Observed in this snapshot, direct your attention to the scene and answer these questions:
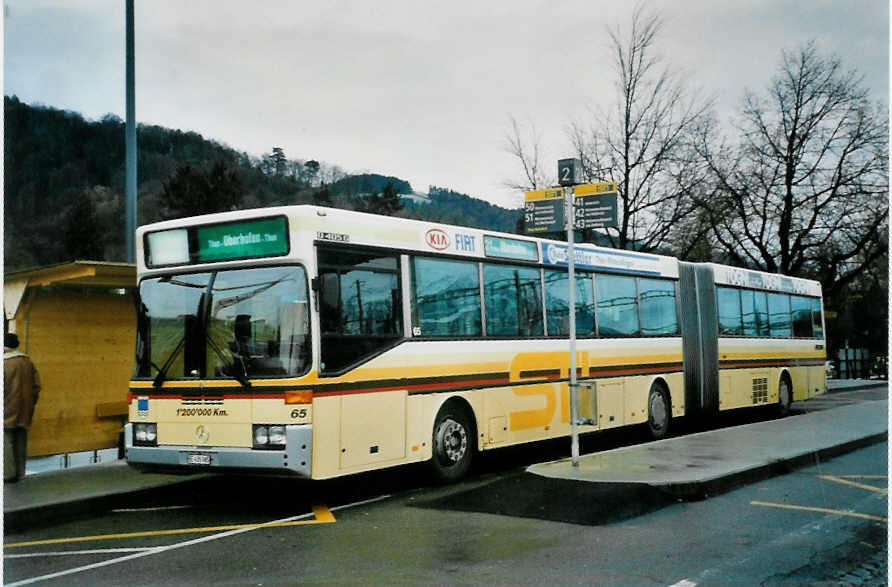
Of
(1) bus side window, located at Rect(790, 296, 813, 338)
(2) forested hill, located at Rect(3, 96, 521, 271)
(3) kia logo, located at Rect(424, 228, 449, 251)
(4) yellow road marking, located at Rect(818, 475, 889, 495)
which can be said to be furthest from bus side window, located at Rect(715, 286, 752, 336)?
(3) kia logo, located at Rect(424, 228, 449, 251)

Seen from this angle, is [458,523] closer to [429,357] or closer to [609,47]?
[429,357]

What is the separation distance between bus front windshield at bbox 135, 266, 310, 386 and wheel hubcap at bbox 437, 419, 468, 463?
2.54m

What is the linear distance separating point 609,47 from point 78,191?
14937 millimetres

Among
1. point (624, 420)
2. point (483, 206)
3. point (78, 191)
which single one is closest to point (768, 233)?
point (483, 206)

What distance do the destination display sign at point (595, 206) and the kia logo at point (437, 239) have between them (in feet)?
5.31

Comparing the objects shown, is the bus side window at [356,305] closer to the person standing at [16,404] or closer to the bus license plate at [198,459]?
the bus license plate at [198,459]

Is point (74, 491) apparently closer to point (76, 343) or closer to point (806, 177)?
point (76, 343)

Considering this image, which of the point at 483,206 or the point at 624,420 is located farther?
the point at 483,206

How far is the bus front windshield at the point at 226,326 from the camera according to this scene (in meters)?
8.90

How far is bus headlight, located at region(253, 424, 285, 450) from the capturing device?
28.6ft

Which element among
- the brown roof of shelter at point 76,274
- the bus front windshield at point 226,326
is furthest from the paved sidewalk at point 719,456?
the brown roof of shelter at point 76,274

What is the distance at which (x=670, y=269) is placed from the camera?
56.0ft

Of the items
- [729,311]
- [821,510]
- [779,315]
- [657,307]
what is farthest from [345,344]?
[779,315]

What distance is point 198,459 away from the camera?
29.7ft
